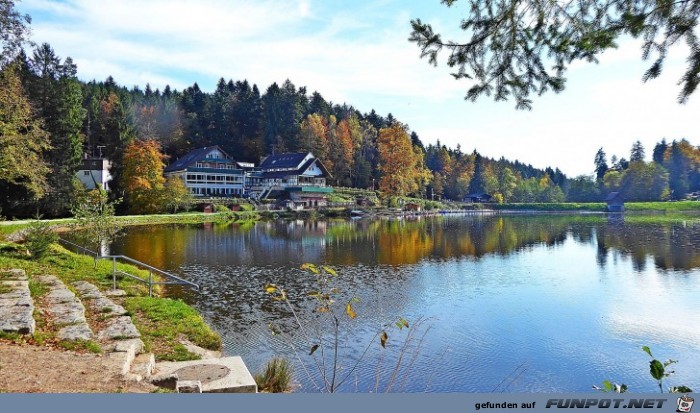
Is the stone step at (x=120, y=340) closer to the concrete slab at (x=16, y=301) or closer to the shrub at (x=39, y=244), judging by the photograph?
the concrete slab at (x=16, y=301)

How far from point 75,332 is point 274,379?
11.1 feet

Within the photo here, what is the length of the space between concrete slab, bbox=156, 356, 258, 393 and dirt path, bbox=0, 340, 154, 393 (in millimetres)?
937

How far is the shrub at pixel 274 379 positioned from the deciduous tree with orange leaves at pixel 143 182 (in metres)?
47.3

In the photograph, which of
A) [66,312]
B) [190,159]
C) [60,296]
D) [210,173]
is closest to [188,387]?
[66,312]

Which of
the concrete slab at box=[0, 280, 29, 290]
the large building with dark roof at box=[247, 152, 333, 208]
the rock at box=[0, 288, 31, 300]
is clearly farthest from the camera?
the large building with dark roof at box=[247, 152, 333, 208]

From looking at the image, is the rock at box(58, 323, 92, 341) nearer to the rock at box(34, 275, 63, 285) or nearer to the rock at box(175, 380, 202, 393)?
the rock at box(175, 380, 202, 393)

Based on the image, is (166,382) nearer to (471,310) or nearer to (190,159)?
(471,310)

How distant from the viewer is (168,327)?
9578 mm

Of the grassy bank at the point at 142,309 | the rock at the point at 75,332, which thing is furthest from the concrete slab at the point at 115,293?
the rock at the point at 75,332

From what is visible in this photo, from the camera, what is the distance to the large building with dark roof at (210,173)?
225 ft

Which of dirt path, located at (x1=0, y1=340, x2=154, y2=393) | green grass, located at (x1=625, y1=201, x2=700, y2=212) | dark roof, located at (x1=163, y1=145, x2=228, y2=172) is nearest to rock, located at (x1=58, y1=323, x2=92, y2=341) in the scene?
dirt path, located at (x1=0, y1=340, x2=154, y2=393)

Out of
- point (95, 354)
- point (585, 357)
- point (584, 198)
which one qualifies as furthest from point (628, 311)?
point (584, 198)

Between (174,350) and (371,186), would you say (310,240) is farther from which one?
(371,186)

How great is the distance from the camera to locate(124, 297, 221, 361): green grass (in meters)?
8.12
